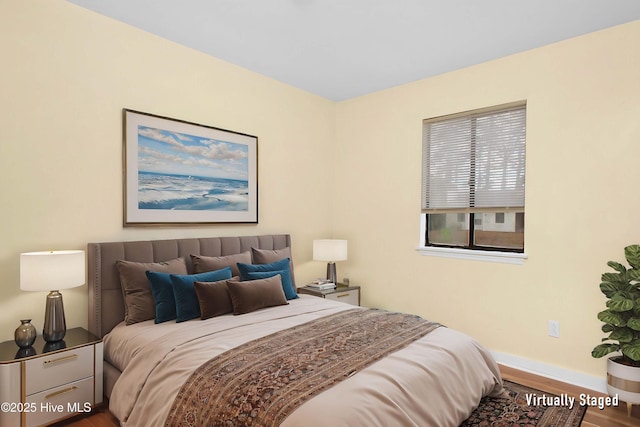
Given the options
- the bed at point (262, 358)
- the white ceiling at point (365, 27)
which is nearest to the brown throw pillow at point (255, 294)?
the bed at point (262, 358)

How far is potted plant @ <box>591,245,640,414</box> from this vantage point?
2.46 metres

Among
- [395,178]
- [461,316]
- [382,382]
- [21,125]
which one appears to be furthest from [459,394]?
[21,125]

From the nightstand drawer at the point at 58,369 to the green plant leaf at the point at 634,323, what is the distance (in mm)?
3481

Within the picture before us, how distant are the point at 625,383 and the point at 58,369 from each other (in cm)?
363

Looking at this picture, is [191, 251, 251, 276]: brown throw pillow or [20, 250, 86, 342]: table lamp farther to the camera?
[191, 251, 251, 276]: brown throw pillow

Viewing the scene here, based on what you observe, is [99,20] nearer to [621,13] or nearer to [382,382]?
[382,382]

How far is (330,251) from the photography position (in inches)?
161

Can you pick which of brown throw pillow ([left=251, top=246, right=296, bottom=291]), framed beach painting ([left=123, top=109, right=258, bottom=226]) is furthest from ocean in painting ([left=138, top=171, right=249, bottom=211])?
brown throw pillow ([left=251, top=246, right=296, bottom=291])

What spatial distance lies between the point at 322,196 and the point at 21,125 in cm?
297

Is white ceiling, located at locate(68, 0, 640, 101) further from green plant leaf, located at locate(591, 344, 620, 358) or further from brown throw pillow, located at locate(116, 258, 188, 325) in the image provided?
green plant leaf, located at locate(591, 344, 620, 358)

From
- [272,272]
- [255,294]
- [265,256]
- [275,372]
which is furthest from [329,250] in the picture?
[275,372]

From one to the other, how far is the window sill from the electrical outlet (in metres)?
0.53

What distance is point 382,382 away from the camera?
173cm

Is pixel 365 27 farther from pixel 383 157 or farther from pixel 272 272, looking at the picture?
pixel 272 272
